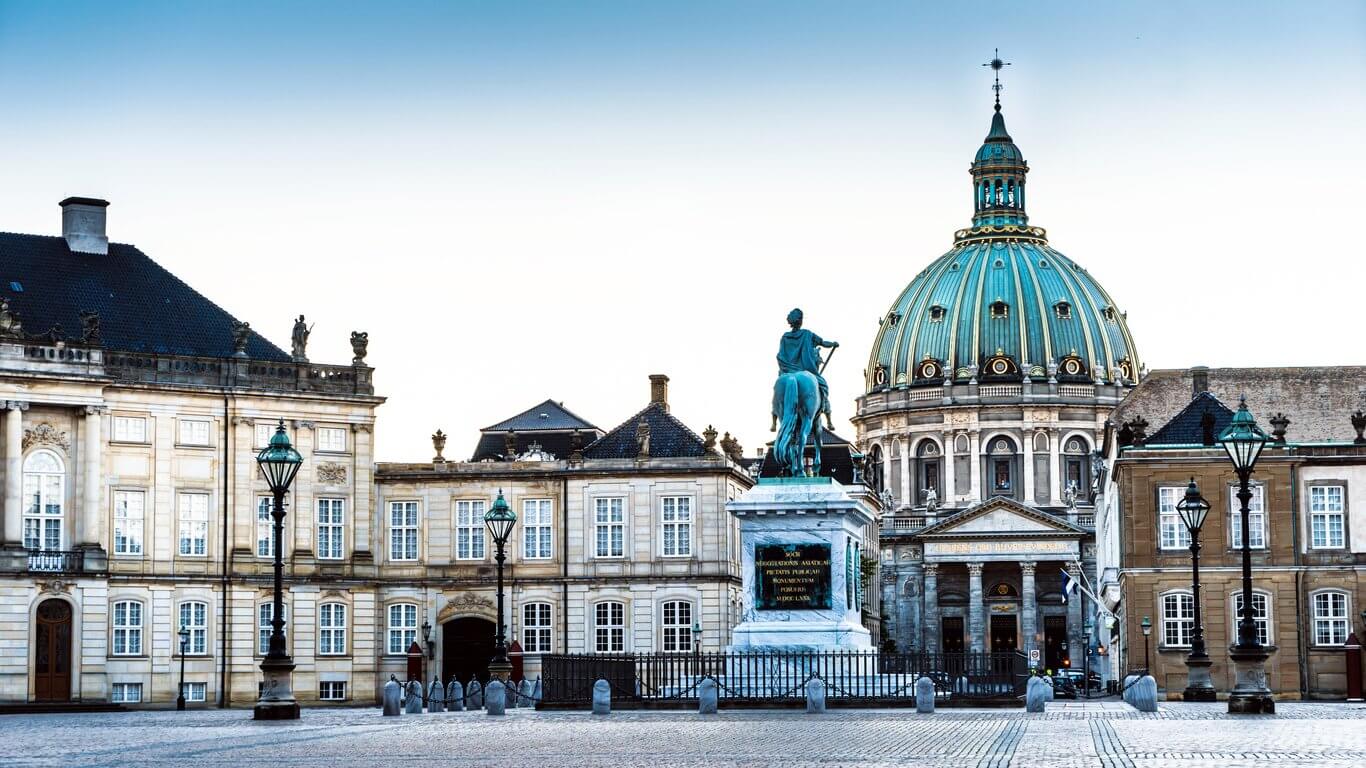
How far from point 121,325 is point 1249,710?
43.8 metres

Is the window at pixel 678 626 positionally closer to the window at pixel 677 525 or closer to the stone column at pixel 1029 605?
the window at pixel 677 525

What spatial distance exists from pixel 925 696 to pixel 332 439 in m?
39.5

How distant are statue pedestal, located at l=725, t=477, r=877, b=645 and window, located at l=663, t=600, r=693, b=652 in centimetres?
3639

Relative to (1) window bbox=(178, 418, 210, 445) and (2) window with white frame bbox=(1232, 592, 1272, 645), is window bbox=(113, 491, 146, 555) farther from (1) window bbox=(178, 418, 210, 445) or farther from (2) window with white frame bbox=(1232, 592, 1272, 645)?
(2) window with white frame bbox=(1232, 592, 1272, 645)

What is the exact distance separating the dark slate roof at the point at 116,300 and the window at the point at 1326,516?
31955 millimetres

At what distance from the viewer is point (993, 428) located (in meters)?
166

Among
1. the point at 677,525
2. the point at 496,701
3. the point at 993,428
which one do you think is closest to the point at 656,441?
the point at 677,525

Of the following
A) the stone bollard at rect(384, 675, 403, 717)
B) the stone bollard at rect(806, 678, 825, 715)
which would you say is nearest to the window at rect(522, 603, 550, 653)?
the stone bollard at rect(384, 675, 403, 717)

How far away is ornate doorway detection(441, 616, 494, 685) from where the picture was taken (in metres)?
80.1

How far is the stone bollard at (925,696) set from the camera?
4056 cm

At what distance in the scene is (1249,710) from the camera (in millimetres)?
41344

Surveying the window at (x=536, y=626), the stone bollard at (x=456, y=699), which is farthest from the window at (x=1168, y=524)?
the stone bollard at (x=456, y=699)

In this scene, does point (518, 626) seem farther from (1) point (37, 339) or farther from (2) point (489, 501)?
(1) point (37, 339)

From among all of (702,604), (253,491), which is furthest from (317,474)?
(702,604)
